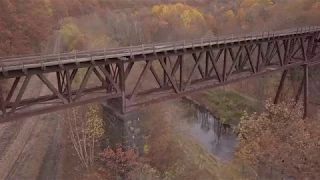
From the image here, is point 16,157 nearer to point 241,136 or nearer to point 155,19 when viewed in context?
point 241,136

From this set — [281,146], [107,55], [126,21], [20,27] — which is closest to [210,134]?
[281,146]

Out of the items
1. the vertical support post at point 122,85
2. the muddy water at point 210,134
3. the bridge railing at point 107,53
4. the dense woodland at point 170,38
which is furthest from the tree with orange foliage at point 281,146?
the vertical support post at point 122,85

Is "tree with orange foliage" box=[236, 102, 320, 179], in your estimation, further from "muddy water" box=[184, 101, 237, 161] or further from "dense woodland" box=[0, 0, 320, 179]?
"muddy water" box=[184, 101, 237, 161]

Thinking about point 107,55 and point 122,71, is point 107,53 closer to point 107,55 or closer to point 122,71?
point 107,55

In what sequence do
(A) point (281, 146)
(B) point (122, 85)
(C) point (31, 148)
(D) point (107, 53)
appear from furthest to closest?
(C) point (31, 148) → (A) point (281, 146) → (B) point (122, 85) → (D) point (107, 53)

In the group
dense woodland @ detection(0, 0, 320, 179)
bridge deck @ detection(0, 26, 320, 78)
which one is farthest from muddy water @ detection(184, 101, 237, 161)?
bridge deck @ detection(0, 26, 320, 78)

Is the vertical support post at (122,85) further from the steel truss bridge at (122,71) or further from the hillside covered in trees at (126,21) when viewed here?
the hillside covered in trees at (126,21)
